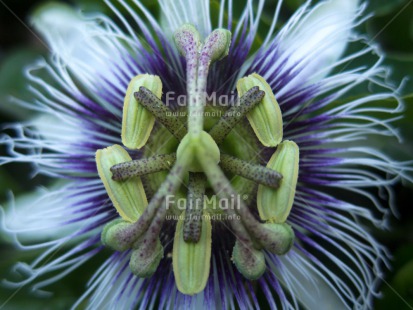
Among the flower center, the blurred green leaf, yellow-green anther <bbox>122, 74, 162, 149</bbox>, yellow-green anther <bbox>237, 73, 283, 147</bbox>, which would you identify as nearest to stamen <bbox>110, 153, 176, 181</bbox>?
the flower center

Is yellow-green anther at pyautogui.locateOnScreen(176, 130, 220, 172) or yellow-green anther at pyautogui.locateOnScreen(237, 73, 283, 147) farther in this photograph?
yellow-green anther at pyautogui.locateOnScreen(237, 73, 283, 147)

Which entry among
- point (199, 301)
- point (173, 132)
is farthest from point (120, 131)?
point (199, 301)

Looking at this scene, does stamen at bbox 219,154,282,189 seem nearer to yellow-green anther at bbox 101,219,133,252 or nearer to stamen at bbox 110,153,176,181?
stamen at bbox 110,153,176,181

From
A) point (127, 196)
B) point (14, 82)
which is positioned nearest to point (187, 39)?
point (127, 196)

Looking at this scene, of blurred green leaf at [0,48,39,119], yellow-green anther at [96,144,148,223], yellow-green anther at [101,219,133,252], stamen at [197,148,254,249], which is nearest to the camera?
stamen at [197,148,254,249]

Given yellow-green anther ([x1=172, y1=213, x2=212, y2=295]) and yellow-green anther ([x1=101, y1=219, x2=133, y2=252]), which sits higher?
yellow-green anther ([x1=101, y1=219, x2=133, y2=252])

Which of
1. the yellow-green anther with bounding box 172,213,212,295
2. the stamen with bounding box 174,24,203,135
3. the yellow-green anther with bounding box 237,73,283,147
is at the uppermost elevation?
the stamen with bounding box 174,24,203,135

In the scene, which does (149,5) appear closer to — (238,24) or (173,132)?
(238,24)
